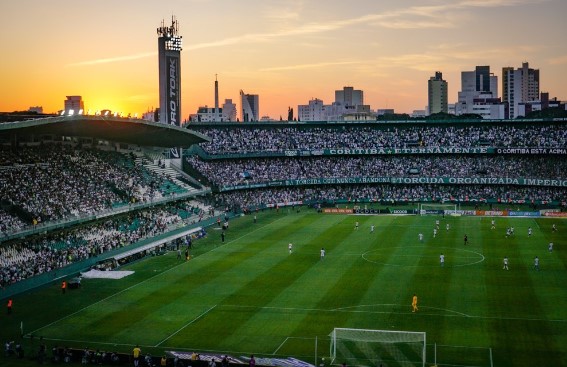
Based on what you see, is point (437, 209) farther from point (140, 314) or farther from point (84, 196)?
point (140, 314)

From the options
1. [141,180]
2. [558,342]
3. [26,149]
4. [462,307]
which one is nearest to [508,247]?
[462,307]

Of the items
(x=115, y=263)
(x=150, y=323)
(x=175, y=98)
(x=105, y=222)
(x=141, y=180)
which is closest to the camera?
(x=150, y=323)

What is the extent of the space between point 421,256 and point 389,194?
4628 cm

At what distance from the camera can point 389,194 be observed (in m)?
101

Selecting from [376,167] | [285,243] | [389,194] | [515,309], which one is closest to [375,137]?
[376,167]

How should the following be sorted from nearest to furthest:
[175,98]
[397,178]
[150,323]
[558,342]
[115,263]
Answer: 1. [558,342]
2. [150,323]
3. [115,263]
4. [175,98]
5. [397,178]

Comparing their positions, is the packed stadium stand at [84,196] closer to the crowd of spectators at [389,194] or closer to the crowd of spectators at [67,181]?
the crowd of spectators at [67,181]

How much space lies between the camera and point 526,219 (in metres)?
79.6

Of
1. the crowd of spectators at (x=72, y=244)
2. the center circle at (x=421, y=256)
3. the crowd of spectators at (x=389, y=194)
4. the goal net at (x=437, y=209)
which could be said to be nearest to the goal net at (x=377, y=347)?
the center circle at (x=421, y=256)

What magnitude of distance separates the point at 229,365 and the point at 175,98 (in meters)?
67.7

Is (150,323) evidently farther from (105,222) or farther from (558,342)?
(105,222)

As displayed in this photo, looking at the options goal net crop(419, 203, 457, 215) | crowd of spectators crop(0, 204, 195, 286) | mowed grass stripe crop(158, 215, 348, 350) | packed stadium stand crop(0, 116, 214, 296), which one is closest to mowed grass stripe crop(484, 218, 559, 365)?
mowed grass stripe crop(158, 215, 348, 350)

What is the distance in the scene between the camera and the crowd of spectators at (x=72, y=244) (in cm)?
4838

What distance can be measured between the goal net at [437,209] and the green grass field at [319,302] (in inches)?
875
